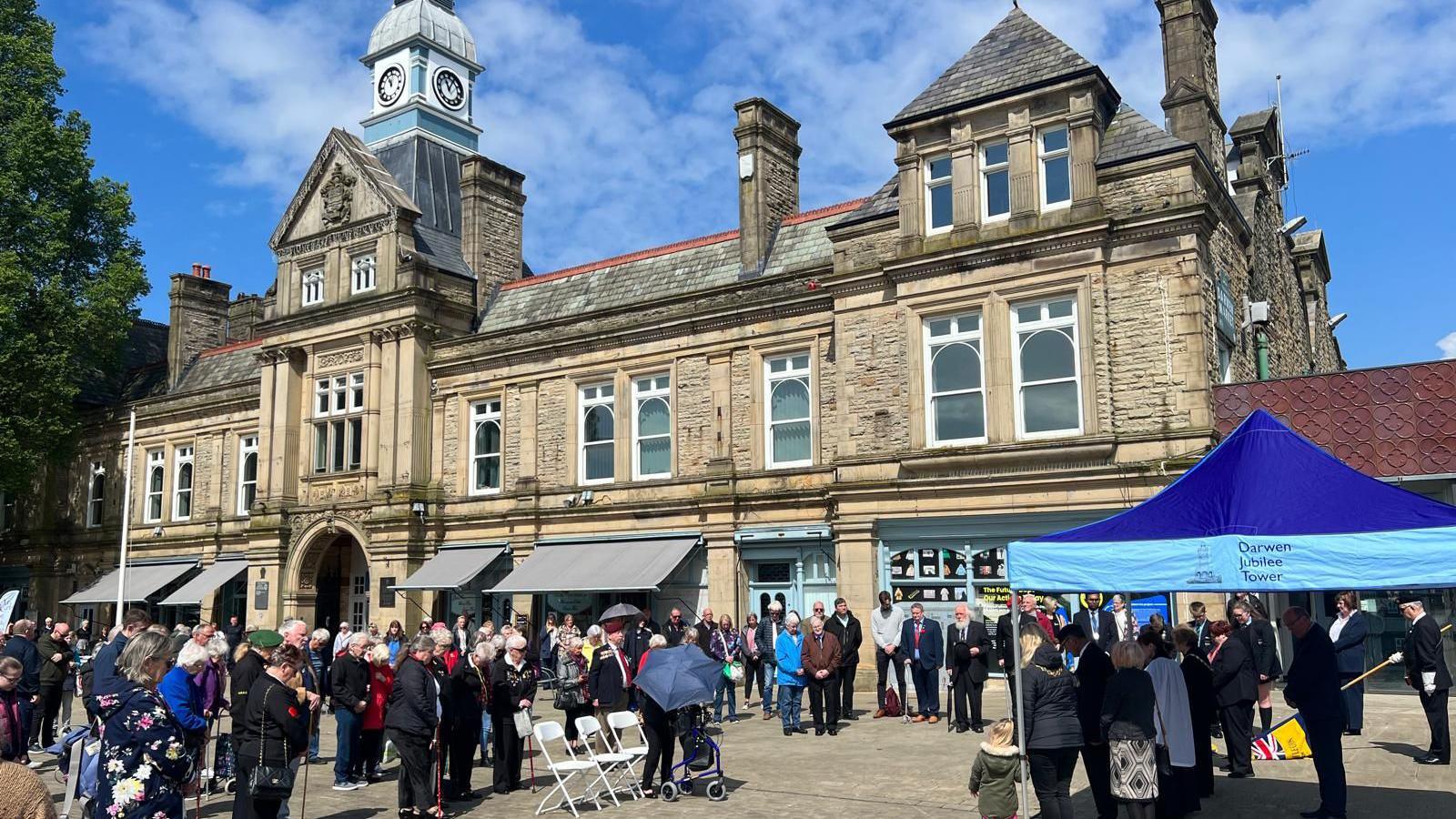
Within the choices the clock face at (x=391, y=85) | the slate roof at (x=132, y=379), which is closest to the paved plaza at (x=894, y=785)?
the clock face at (x=391, y=85)

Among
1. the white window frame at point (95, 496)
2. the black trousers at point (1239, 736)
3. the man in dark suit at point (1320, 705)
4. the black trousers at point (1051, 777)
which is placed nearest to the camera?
the black trousers at point (1051, 777)

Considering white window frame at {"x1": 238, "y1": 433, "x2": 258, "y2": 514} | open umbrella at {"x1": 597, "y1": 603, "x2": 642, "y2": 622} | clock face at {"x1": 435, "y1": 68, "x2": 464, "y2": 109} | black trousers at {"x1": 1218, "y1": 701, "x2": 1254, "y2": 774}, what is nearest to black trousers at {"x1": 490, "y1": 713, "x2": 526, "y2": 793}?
open umbrella at {"x1": 597, "y1": 603, "x2": 642, "y2": 622}

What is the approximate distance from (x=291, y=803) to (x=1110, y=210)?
15.1 meters

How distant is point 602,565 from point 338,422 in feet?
31.5

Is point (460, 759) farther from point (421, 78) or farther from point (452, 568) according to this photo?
point (421, 78)

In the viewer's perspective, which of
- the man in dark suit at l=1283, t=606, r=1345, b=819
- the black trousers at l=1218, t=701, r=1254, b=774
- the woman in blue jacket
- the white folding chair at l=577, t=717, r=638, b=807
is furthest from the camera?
the woman in blue jacket

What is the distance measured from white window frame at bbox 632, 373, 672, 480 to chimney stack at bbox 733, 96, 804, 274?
3.11 m

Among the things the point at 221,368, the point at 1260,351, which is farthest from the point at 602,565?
the point at 221,368

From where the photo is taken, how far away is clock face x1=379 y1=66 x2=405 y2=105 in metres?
35.0

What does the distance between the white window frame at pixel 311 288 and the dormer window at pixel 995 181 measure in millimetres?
18191

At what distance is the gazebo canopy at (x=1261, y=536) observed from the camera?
27.9 ft

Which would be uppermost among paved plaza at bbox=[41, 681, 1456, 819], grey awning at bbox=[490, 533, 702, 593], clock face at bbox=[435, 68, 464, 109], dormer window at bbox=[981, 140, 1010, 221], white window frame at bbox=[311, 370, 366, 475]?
clock face at bbox=[435, 68, 464, 109]

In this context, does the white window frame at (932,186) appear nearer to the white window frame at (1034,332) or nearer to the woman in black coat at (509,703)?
the white window frame at (1034,332)

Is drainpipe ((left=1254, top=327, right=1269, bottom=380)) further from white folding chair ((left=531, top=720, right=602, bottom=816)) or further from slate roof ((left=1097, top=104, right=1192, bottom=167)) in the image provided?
white folding chair ((left=531, top=720, right=602, bottom=816))
